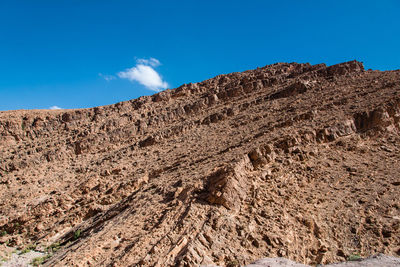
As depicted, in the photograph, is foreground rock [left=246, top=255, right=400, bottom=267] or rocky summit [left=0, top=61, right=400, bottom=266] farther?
rocky summit [left=0, top=61, right=400, bottom=266]

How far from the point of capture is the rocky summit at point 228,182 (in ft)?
29.5

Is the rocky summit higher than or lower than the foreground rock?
higher

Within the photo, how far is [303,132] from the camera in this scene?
1496 cm

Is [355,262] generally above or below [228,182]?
below

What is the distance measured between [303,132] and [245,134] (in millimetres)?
4856

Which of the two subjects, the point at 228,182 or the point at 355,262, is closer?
the point at 355,262

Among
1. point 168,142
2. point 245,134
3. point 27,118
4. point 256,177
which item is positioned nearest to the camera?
point 256,177

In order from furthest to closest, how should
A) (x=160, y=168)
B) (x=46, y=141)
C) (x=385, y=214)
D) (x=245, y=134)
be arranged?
(x=46, y=141), (x=245, y=134), (x=160, y=168), (x=385, y=214)

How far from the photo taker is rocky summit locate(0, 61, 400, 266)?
8.98 metres

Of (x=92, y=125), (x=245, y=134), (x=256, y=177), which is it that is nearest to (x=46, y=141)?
(x=92, y=125)

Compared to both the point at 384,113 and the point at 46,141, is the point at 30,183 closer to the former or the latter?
the point at 46,141

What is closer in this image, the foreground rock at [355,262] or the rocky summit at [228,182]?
the foreground rock at [355,262]

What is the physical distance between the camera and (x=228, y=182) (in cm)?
1090

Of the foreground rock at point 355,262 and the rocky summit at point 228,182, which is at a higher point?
the rocky summit at point 228,182
